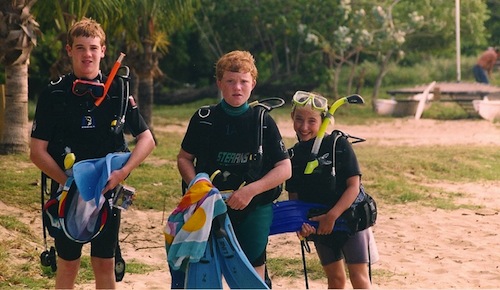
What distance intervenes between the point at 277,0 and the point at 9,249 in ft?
56.3

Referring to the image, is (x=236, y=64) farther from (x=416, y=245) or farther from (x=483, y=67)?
(x=483, y=67)

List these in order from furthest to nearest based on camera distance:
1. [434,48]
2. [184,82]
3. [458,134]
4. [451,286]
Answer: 1. [184,82]
2. [434,48]
3. [458,134]
4. [451,286]

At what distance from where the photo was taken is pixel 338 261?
5.41 meters

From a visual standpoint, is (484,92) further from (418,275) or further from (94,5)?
(418,275)

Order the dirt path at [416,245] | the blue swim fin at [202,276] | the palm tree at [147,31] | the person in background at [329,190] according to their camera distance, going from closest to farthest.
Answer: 1. the blue swim fin at [202,276]
2. the person in background at [329,190]
3. the dirt path at [416,245]
4. the palm tree at [147,31]

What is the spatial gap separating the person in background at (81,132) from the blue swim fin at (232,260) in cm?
55

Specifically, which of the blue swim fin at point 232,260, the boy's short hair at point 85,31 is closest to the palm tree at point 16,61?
the boy's short hair at point 85,31

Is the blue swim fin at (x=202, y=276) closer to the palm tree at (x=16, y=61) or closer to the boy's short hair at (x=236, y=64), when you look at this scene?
the boy's short hair at (x=236, y=64)

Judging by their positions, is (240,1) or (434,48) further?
(434,48)

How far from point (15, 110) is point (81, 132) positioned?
7.64m

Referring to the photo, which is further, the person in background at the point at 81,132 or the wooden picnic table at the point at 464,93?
the wooden picnic table at the point at 464,93

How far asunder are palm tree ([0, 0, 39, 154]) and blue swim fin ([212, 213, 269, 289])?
24.5ft

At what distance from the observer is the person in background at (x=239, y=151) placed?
4.80 metres

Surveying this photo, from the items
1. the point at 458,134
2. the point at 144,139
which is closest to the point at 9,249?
the point at 144,139
